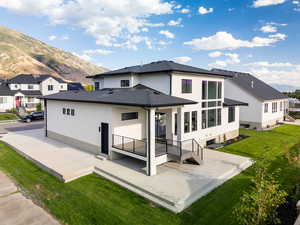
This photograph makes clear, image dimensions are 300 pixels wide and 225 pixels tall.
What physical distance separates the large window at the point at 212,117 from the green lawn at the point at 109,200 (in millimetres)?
5459

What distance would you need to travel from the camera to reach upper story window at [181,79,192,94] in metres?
13.3

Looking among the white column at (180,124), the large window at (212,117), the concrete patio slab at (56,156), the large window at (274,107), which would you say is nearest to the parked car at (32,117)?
the concrete patio slab at (56,156)

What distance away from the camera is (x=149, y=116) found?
933 centimetres

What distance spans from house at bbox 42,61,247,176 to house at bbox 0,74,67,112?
25.7m

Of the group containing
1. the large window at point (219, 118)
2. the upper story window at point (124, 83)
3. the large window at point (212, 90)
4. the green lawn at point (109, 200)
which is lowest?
the green lawn at point (109, 200)

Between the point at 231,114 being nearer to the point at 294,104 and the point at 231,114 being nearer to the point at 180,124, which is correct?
the point at 180,124

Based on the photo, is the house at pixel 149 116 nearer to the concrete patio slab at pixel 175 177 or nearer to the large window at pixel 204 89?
the large window at pixel 204 89

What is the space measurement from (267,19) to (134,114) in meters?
22.6

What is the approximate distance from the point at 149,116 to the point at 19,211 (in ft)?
20.5

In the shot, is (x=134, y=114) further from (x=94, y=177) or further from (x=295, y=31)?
(x=295, y=31)

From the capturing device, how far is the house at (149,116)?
10.4 meters

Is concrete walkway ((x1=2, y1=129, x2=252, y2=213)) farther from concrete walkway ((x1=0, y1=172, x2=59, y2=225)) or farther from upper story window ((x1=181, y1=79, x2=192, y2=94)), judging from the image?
upper story window ((x1=181, y1=79, x2=192, y2=94))

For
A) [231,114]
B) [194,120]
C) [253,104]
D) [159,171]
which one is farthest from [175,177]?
[253,104]

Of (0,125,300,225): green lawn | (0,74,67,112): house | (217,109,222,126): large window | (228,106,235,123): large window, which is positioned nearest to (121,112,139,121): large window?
(0,125,300,225): green lawn
